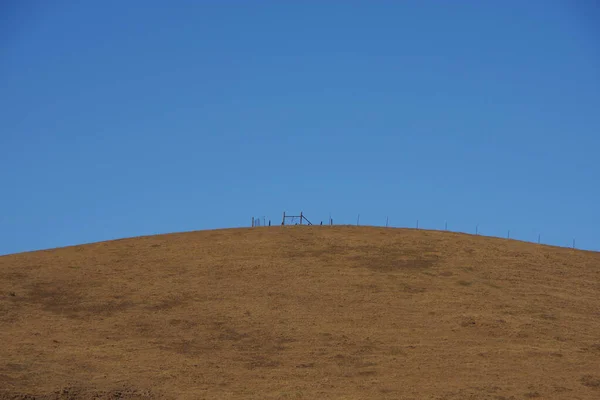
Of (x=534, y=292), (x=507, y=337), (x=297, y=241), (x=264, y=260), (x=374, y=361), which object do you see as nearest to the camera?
(x=374, y=361)

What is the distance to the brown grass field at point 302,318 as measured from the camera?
93.5 ft

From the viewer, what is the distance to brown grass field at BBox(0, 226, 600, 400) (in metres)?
28.5

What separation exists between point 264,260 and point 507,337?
12.8 m

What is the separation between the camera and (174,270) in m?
40.2

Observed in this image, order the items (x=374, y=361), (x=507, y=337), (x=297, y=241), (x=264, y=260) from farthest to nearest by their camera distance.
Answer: (x=297, y=241), (x=264, y=260), (x=507, y=337), (x=374, y=361)

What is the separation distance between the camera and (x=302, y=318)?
34469 millimetres

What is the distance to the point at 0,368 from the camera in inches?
1128

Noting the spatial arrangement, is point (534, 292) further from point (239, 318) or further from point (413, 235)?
point (239, 318)

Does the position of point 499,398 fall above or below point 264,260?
below

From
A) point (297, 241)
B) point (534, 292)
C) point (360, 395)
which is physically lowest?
point (360, 395)

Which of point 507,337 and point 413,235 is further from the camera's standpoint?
point 413,235

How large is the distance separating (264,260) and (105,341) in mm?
10888

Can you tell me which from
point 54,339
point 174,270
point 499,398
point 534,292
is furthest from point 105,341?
point 534,292

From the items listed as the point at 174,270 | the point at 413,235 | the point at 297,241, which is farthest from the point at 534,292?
the point at 174,270
